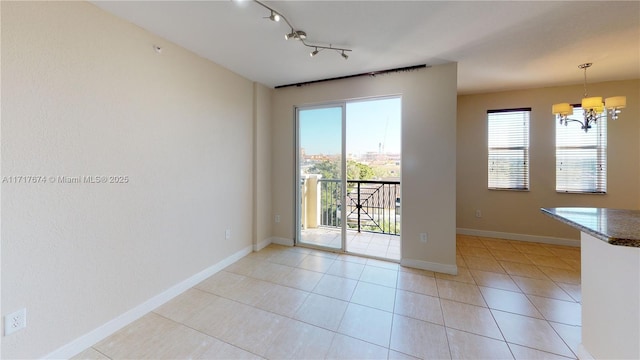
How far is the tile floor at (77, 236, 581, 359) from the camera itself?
65.1 inches

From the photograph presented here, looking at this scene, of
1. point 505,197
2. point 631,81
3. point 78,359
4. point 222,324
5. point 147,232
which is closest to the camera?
point 78,359

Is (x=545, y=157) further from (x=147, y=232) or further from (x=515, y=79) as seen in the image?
(x=147, y=232)

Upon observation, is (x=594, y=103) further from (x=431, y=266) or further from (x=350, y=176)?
(x=350, y=176)

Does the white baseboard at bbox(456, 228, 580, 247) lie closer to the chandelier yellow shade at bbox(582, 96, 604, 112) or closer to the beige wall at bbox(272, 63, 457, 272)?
the beige wall at bbox(272, 63, 457, 272)

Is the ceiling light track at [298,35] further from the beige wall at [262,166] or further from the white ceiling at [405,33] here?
the beige wall at [262,166]

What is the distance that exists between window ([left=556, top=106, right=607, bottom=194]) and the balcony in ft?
8.46

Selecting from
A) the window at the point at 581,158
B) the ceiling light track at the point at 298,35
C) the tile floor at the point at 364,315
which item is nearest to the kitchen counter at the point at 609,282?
the tile floor at the point at 364,315

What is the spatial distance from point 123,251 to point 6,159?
937 mm

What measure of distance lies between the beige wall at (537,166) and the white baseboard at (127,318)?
4386 mm

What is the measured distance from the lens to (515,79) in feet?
11.2

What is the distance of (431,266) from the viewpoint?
2889 mm

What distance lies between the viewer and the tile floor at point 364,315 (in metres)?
1.65

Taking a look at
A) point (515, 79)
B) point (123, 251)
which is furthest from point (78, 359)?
point (515, 79)

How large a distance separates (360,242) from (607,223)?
117 inches
